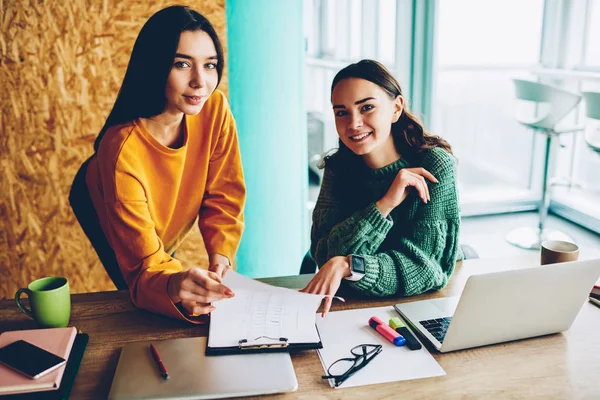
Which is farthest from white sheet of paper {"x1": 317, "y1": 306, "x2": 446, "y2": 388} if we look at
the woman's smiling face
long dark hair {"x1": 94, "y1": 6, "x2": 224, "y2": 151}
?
long dark hair {"x1": 94, "y1": 6, "x2": 224, "y2": 151}

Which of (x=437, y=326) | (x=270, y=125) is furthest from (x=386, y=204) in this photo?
(x=270, y=125)

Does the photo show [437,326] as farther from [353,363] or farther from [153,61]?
[153,61]

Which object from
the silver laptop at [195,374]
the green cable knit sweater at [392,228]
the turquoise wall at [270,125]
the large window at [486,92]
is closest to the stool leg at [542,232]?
the large window at [486,92]

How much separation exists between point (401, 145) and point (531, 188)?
335 cm

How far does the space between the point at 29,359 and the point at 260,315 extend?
0.44 metres

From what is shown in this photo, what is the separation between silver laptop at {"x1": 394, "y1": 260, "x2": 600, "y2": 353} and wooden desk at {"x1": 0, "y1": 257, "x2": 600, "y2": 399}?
0.03 metres

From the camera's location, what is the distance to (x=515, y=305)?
106 centimetres

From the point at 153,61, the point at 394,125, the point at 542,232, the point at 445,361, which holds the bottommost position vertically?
the point at 542,232

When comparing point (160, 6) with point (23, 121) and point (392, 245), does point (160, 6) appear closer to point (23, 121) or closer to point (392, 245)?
point (23, 121)

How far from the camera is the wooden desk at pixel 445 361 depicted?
969mm

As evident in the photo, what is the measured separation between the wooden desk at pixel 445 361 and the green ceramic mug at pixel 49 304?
1.8 inches

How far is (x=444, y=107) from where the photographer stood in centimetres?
454

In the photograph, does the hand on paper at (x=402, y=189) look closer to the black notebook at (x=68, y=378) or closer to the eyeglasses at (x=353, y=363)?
the eyeglasses at (x=353, y=363)

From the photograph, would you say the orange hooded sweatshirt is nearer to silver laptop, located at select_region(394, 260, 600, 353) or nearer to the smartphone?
the smartphone
